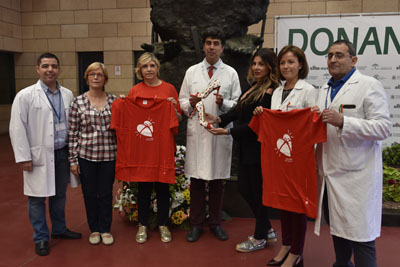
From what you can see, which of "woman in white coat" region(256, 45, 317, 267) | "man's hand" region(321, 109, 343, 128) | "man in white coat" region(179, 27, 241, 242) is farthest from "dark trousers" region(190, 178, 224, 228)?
"man's hand" region(321, 109, 343, 128)

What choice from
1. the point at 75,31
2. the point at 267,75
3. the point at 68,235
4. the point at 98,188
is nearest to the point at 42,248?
the point at 68,235

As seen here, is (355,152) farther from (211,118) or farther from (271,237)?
(271,237)

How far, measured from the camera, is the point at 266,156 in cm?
299

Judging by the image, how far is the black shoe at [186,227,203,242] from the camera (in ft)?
12.3

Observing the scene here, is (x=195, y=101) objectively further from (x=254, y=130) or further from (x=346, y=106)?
(x=346, y=106)

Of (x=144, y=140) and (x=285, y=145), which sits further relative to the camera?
(x=144, y=140)

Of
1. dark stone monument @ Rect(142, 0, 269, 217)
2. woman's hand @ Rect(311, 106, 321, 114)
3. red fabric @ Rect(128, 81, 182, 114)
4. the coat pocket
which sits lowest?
the coat pocket

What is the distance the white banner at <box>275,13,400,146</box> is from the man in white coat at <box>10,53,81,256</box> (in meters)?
3.91

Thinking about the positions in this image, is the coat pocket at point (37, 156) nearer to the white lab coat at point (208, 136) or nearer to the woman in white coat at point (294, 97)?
the white lab coat at point (208, 136)

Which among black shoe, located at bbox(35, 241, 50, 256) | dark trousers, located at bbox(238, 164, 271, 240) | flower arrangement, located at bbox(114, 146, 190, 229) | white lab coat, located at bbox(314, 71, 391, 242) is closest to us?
white lab coat, located at bbox(314, 71, 391, 242)

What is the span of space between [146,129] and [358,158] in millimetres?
1913

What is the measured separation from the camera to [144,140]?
358cm

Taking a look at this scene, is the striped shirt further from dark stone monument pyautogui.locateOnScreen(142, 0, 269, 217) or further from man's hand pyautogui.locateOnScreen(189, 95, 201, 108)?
dark stone monument pyautogui.locateOnScreen(142, 0, 269, 217)

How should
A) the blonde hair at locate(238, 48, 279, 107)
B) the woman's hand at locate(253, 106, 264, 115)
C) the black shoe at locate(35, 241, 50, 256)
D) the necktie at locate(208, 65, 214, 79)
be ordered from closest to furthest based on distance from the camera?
the woman's hand at locate(253, 106, 264, 115) → the blonde hair at locate(238, 48, 279, 107) → the black shoe at locate(35, 241, 50, 256) → the necktie at locate(208, 65, 214, 79)
